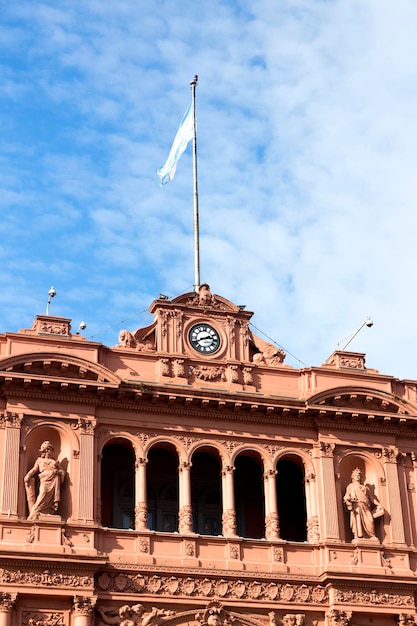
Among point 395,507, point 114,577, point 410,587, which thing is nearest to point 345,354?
point 395,507

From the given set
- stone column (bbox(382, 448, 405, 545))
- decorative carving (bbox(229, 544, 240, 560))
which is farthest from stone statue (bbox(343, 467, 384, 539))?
decorative carving (bbox(229, 544, 240, 560))

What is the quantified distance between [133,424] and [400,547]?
9396 millimetres

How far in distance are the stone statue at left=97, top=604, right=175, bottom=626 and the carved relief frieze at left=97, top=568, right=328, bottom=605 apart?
21.2 inches

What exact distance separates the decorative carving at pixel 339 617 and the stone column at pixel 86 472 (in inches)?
311

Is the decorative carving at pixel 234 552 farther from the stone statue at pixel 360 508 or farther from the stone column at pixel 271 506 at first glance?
the stone statue at pixel 360 508

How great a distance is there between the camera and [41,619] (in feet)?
121

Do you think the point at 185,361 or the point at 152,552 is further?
the point at 185,361

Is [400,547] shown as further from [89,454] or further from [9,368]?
[9,368]

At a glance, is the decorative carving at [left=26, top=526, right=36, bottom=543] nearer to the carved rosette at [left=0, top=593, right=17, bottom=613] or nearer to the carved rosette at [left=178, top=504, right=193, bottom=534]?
the carved rosette at [left=0, top=593, right=17, bottom=613]

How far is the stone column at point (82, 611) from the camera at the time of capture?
36.9 m

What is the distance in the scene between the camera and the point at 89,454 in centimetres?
3953

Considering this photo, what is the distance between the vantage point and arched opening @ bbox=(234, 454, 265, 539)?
Answer: 139ft

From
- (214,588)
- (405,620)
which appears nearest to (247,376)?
(214,588)

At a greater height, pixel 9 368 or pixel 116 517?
pixel 9 368
